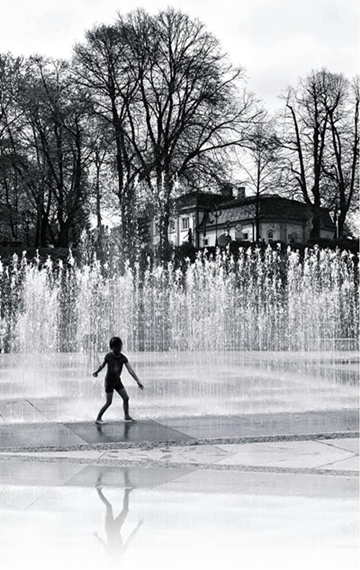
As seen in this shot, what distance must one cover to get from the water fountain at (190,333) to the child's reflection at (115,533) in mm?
4682

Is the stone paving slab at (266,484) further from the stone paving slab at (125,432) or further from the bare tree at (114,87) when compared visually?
the bare tree at (114,87)

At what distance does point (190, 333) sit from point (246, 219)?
51550 mm

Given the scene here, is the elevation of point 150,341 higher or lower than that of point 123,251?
lower

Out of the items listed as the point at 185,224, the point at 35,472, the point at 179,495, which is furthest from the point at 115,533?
the point at 185,224

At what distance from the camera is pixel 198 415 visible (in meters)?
10.9

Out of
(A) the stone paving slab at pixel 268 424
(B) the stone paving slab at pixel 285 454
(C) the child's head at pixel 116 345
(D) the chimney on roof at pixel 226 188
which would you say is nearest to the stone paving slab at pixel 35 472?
(B) the stone paving slab at pixel 285 454

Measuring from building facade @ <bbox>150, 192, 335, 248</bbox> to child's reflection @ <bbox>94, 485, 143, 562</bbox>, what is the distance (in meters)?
34.6

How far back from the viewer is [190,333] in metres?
27.8

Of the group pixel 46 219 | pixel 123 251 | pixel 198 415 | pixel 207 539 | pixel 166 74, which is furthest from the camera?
pixel 46 219

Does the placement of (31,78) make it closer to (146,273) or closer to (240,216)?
(146,273)

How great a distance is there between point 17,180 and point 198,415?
34.4m

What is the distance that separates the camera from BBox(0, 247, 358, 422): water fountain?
499 inches

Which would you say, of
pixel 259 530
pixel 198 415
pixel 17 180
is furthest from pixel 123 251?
pixel 259 530

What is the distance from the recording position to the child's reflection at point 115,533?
485 centimetres
